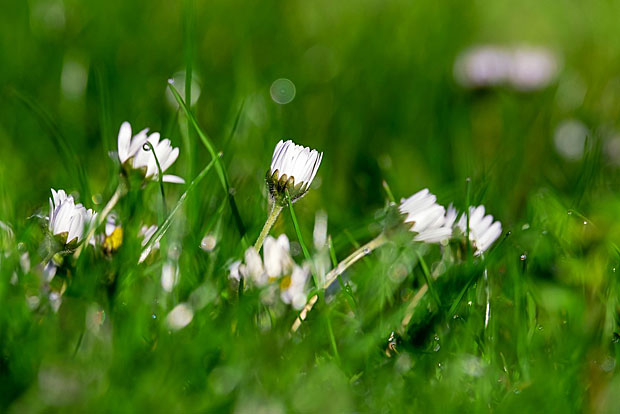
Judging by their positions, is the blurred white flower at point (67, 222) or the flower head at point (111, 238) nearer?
the blurred white flower at point (67, 222)

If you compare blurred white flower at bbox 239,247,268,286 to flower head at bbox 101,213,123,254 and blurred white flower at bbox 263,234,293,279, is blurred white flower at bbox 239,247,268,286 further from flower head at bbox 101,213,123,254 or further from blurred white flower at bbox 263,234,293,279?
flower head at bbox 101,213,123,254

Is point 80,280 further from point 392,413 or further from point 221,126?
point 221,126

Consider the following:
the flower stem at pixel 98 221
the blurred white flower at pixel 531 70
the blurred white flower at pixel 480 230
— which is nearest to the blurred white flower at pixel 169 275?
the flower stem at pixel 98 221

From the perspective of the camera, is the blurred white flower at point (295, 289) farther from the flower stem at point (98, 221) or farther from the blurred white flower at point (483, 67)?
the blurred white flower at point (483, 67)

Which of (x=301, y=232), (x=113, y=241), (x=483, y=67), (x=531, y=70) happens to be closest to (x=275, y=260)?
(x=113, y=241)

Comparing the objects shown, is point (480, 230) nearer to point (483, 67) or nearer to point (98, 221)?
point (98, 221)

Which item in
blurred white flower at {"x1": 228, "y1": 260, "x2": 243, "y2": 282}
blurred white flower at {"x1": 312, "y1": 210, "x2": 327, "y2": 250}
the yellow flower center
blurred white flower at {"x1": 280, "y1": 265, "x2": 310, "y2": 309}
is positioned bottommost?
blurred white flower at {"x1": 312, "y1": 210, "x2": 327, "y2": 250}

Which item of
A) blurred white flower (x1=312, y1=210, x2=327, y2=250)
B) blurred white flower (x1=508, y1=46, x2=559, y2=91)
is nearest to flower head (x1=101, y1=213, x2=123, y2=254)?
blurred white flower (x1=312, y1=210, x2=327, y2=250)
